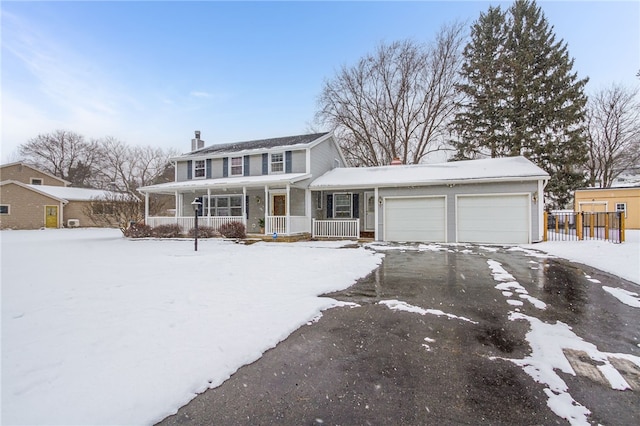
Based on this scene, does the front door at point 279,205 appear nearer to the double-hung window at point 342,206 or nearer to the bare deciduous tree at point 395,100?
the double-hung window at point 342,206

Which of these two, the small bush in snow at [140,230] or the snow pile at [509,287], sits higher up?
the small bush in snow at [140,230]

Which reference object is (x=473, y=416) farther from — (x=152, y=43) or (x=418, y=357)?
(x=152, y=43)

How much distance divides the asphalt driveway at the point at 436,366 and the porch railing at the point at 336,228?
29.6 ft

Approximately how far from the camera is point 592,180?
22.7m

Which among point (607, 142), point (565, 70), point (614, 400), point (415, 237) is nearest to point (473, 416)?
point (614, 400)

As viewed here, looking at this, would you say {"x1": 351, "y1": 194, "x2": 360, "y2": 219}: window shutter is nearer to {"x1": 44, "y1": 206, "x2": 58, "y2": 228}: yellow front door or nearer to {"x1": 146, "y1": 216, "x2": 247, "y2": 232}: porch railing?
{"x1": 146, "y1": 216, "x2": 247, "y2": 232}: porch railing

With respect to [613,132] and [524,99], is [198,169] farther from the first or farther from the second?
[613,132]

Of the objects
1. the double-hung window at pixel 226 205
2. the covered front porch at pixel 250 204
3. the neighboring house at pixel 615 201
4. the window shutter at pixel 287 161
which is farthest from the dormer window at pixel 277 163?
the neighboring house at pixel 615 201

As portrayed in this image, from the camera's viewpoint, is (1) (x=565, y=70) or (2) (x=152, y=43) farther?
(1) (x=565, y=70)

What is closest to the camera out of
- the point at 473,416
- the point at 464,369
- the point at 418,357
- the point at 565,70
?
the point at 473,416

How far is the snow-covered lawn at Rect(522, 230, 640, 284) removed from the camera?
6.56 metres

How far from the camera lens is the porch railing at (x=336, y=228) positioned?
14.1 metres

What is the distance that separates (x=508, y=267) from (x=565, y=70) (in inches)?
913

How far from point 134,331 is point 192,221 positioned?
12.5m
